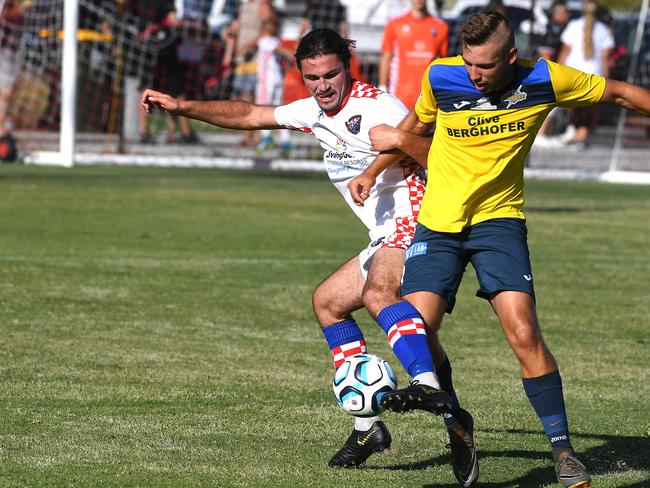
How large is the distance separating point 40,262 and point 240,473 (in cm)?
645

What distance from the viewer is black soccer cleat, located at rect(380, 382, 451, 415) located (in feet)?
15.9

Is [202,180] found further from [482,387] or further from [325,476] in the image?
[325,476]

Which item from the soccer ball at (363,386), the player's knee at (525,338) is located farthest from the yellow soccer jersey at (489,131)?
the soccer ball at (363,386)

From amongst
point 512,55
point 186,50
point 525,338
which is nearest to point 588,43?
point 186,50

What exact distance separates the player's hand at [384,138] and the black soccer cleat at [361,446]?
119 centimetres

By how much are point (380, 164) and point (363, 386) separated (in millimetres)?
1024

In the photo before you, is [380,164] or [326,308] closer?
[380,164]

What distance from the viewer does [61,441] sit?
5.91m

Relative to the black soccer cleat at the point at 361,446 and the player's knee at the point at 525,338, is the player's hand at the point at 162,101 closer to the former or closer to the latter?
the black soccer cleat at the point at 361,446

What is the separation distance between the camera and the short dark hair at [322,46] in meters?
5.96

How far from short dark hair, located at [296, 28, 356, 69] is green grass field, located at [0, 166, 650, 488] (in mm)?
1701

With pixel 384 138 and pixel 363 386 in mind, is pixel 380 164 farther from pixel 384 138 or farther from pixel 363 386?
pixel 363 386

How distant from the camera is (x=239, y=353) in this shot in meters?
8.19

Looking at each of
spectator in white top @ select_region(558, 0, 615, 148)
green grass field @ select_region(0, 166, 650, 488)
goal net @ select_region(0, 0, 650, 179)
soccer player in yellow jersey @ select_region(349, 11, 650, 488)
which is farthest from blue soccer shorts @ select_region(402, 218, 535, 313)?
spectator in white top @ select_region(558, 0, 615, 148)
